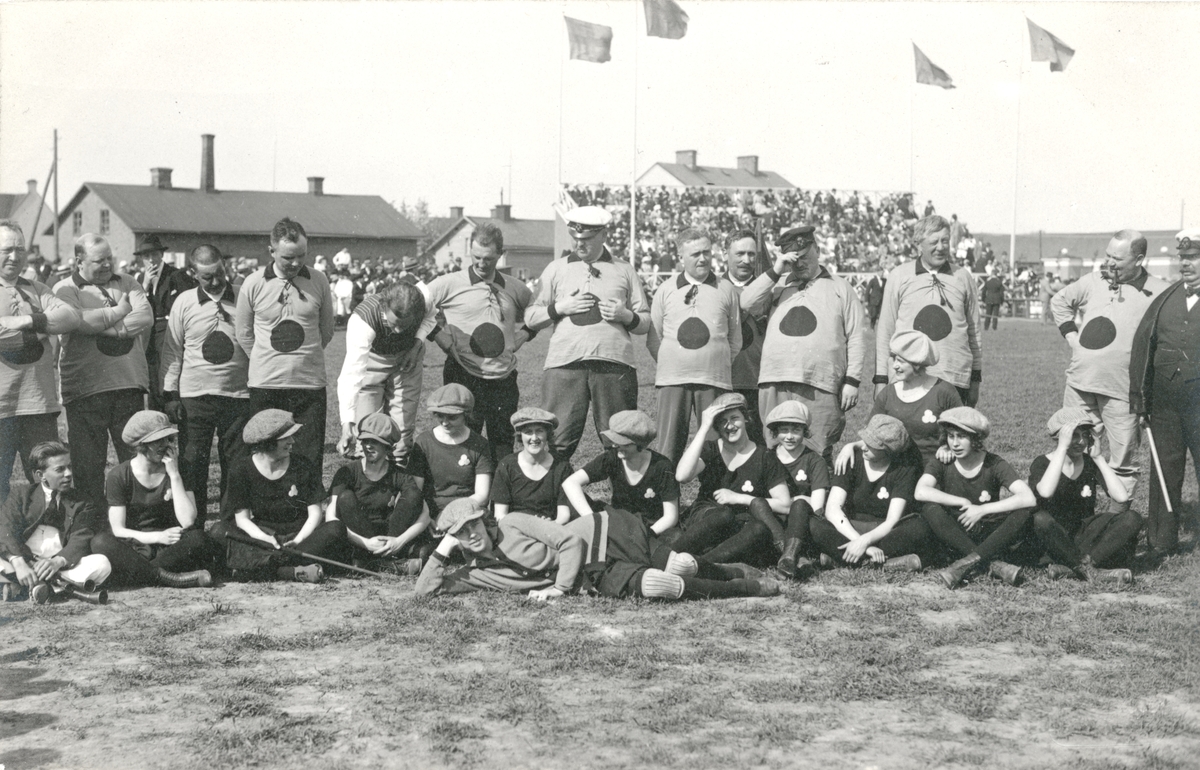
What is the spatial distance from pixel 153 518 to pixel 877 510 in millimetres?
4108

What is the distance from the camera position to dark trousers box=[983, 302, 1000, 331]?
110ft

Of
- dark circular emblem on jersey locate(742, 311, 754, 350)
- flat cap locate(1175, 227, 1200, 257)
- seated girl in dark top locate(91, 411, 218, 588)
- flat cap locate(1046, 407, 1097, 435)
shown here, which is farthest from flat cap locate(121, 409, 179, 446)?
flat cap locate(1175, 227, 1200, 257)

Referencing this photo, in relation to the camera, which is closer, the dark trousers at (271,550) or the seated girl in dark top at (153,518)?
the seated girl in dark top at (153,518)

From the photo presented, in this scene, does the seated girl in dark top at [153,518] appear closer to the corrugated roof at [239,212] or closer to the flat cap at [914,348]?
the flat cap at [914,348]

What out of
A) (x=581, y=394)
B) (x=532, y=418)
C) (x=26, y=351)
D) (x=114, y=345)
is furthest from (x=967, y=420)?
(x=26, y=351)

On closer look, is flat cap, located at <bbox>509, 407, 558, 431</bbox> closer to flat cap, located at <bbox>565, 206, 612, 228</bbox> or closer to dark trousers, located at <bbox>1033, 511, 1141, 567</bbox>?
flat cap, located at <bbox>565, 206, 612, 228</bbox>

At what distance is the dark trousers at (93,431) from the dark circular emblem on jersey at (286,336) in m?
0.92

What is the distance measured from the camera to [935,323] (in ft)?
24.0

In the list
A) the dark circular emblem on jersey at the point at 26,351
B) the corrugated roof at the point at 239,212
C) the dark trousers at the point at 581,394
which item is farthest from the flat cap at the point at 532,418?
the corrugated roof at the point at 239,212

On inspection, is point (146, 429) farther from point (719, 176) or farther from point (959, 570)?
point (719, 176)

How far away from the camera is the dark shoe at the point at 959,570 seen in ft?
20.4

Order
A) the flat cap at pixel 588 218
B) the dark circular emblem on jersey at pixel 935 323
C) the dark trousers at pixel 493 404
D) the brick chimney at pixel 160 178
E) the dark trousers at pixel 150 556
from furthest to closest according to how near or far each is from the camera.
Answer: the brick chimney at pixel 160 178 → the dark trousers at pixel 493 404 → the dark circular emblem on jersey at pixel 935 323 → the flat cap at pixel 588 218 → the dark trousers at pixel 150 556

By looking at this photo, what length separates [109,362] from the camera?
6.88 metres

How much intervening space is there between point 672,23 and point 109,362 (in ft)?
58.2
